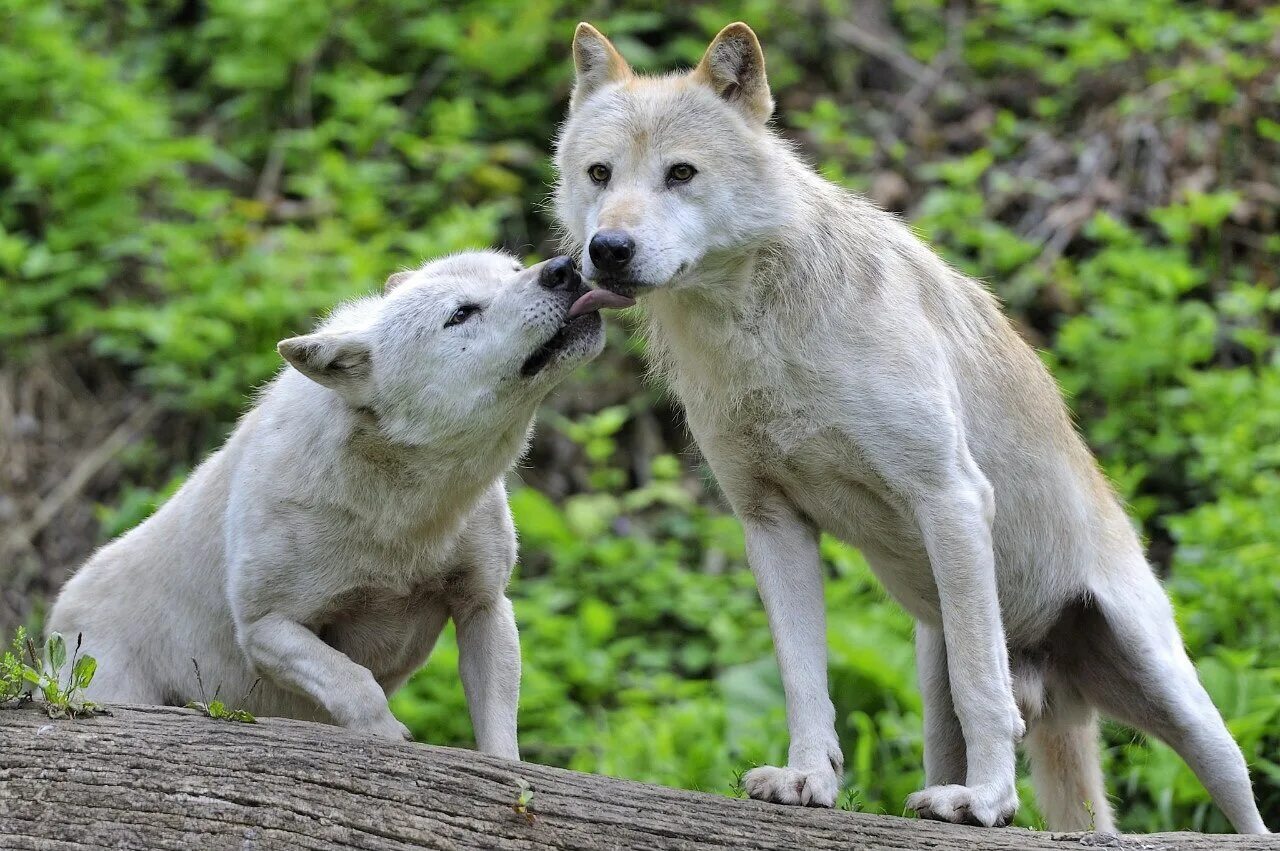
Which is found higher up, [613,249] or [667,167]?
[667,167]

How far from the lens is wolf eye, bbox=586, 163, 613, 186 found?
15.5 ft

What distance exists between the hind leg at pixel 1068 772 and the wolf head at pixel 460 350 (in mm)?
2336

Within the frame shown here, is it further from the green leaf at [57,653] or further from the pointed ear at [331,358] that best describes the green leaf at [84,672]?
the pointed ear at [331,358]

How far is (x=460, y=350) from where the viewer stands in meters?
4.75

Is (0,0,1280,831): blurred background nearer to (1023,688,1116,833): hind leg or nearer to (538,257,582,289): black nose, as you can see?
(1023,688,1116,833): hind leg

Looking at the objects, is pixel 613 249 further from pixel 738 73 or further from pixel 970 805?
pixel 970 805

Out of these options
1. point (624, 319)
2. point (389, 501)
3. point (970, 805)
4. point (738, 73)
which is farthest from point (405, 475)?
point (624, 319)

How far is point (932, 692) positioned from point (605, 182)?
218 centimetres

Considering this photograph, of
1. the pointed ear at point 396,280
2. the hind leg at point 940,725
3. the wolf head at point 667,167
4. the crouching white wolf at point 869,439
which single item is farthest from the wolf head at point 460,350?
the hind leg at point 940,725

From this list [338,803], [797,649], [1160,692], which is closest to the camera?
[338,803]

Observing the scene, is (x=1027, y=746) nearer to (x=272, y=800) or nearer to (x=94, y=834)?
(x=272, y=800)

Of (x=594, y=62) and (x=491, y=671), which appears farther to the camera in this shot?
(x=594, y=62)

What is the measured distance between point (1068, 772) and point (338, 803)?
2.96 metres

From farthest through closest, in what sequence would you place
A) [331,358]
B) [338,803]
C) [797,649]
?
[331,358] < [797,649] < [338,803]
